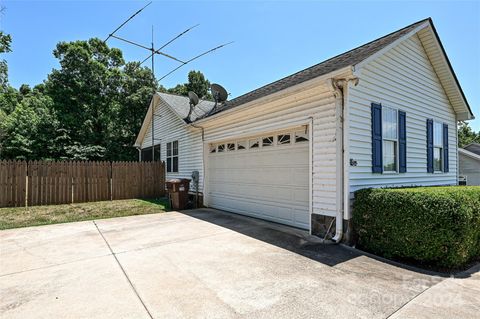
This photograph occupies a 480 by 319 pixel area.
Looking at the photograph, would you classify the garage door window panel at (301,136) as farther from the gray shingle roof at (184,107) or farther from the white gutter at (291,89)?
the gray shingle roof at (184,107)

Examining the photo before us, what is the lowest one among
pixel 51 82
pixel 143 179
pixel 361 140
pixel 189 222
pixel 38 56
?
pixel 189 222

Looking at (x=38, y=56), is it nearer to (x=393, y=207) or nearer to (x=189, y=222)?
(x=189, y=222)

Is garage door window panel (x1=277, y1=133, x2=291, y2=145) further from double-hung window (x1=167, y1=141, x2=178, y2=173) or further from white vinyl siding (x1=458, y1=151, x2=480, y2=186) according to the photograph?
white vinyl siding (x1=458, y1=151, x2=480, y2=186)

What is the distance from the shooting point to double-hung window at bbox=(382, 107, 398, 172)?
603cm

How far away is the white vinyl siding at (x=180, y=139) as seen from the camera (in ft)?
34.5

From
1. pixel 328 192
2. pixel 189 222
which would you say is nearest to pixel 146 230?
pixel 189 222

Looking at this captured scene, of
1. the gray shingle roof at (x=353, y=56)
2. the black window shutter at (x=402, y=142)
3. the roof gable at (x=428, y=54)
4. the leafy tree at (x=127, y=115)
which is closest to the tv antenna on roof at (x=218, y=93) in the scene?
the roof gable at (x=428, y=54)

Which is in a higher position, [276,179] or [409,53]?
[409,53]

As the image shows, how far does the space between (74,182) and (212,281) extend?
32.3 ft

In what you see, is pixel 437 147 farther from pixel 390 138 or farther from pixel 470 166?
pixel 470 166

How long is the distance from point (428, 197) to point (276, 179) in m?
3.59

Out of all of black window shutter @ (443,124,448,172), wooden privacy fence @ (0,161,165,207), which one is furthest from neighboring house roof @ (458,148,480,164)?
wooden privacy fence @ (0,161,165,207)

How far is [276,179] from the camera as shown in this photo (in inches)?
280

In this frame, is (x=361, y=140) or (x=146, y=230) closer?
(x=361, y=140)
